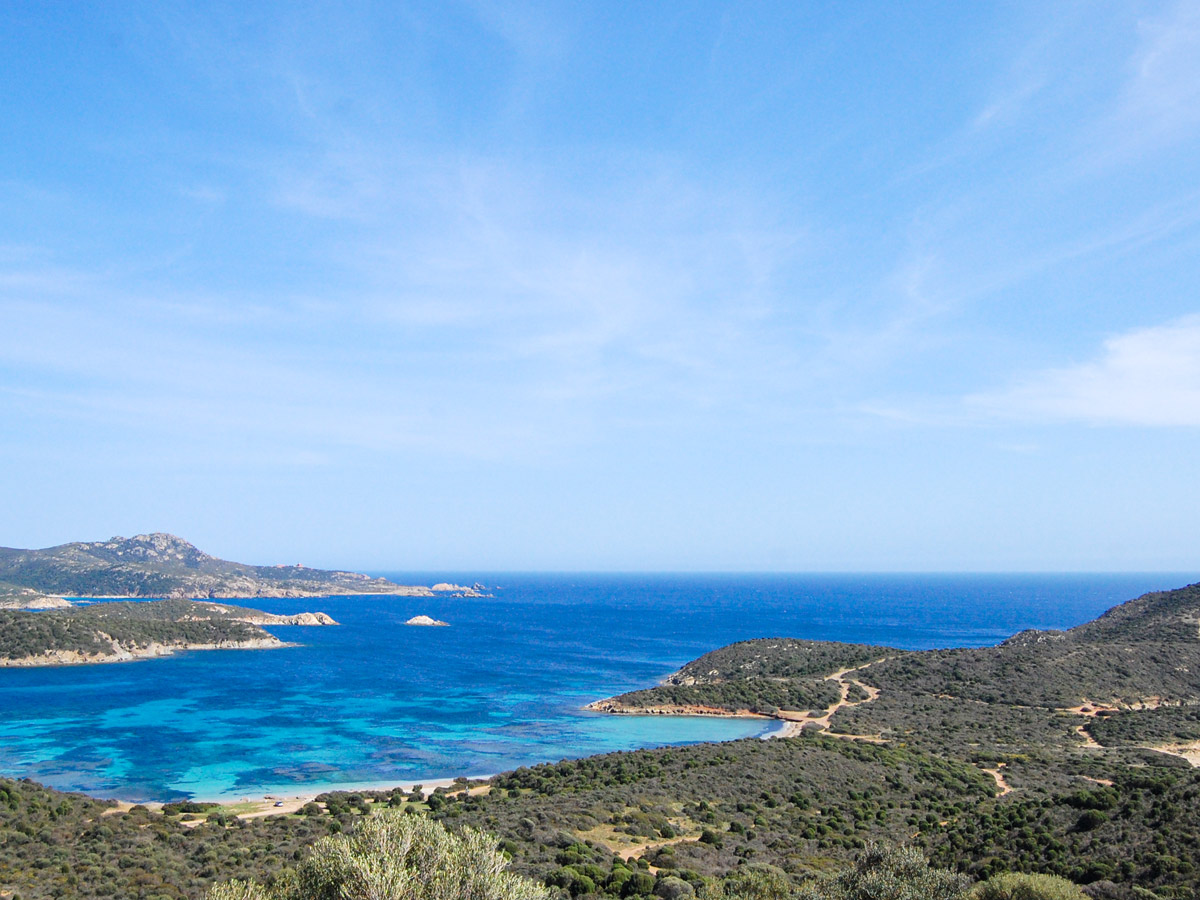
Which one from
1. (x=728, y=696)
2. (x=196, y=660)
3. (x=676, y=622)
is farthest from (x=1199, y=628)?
(x=196, y=660)

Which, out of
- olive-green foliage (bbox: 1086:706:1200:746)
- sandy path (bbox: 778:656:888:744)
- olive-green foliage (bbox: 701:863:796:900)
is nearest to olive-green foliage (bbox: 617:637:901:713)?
sandy path (bbox: 778:656:888:744)

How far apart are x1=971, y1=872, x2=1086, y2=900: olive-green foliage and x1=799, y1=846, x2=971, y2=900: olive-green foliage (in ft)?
1.88

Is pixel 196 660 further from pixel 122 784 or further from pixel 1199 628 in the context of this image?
pixel 1199 628

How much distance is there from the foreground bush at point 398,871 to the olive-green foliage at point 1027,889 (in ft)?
41.9

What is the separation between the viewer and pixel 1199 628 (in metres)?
87.4

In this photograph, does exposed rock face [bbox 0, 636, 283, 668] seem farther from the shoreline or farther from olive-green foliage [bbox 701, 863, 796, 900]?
olive-green foliage [bbox 701, 863, 796, 900]

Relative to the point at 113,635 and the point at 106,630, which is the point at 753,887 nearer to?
the point at 113,635

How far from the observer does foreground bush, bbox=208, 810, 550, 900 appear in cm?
1380

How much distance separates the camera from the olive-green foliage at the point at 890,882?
61.2 feet

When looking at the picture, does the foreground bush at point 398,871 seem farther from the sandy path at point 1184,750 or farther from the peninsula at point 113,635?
the peninsula at point 113,635

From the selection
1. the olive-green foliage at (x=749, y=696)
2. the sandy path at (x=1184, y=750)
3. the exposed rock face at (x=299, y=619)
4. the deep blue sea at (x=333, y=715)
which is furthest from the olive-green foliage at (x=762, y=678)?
the exposed rock face at (x=299, y=619)

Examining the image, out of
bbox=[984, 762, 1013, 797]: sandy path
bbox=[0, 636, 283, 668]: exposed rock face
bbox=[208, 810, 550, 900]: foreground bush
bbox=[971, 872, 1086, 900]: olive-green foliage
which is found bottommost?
bbox=[0, 636, 283, 668]: exposed rock face

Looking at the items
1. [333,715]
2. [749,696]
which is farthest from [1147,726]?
[333,715]

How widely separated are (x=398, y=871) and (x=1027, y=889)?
54.3 feet
